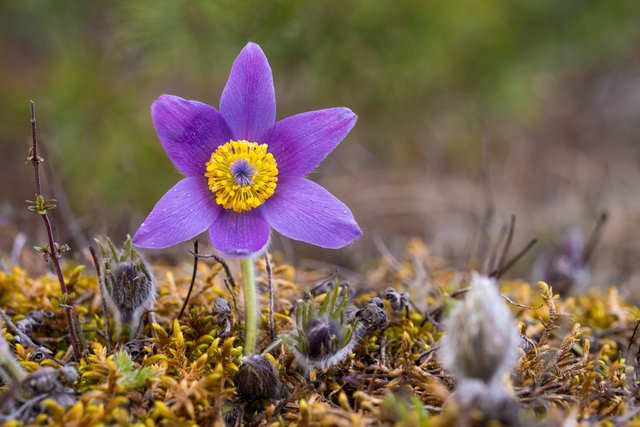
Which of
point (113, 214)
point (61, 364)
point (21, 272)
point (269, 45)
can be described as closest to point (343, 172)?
point (269, 45)

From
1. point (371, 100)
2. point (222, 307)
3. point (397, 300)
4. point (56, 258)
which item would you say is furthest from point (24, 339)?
point (371, 100)

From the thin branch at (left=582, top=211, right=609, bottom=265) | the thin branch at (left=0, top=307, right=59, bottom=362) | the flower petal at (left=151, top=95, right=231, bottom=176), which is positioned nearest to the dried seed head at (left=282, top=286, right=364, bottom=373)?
the flower petal at (left=151, top=95, right=231, bottom=176)

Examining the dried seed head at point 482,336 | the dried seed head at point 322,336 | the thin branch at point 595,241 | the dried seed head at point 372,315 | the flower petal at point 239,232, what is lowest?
the thin branch at point 595,241

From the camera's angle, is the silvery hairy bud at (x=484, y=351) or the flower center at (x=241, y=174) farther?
the flower center at (x=241, y=174)

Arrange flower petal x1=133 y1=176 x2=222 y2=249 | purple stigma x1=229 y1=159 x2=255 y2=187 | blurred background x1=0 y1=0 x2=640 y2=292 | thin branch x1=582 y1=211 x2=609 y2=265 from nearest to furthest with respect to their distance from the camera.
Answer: flower petal x1=133 y1=176 x2=222 y2=249
purple stigma x1=229 y1=159 x2=255 y2=187
thin branch x1=582 y1=211 x2=609 y2=265
blurred background x1=0 y1=0 x2=640 y2=292

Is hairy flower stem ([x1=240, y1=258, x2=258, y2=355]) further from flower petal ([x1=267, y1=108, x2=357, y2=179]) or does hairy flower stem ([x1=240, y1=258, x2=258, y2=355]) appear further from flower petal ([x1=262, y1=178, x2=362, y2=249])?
flower petal ([x1=267, y1=108, x2=357, y2=179])

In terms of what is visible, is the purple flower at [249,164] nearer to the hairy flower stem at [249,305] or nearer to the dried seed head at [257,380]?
the hairy flower stem at [249,305]

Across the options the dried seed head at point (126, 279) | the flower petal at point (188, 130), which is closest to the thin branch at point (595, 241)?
the flower petal at point (188, 130)
